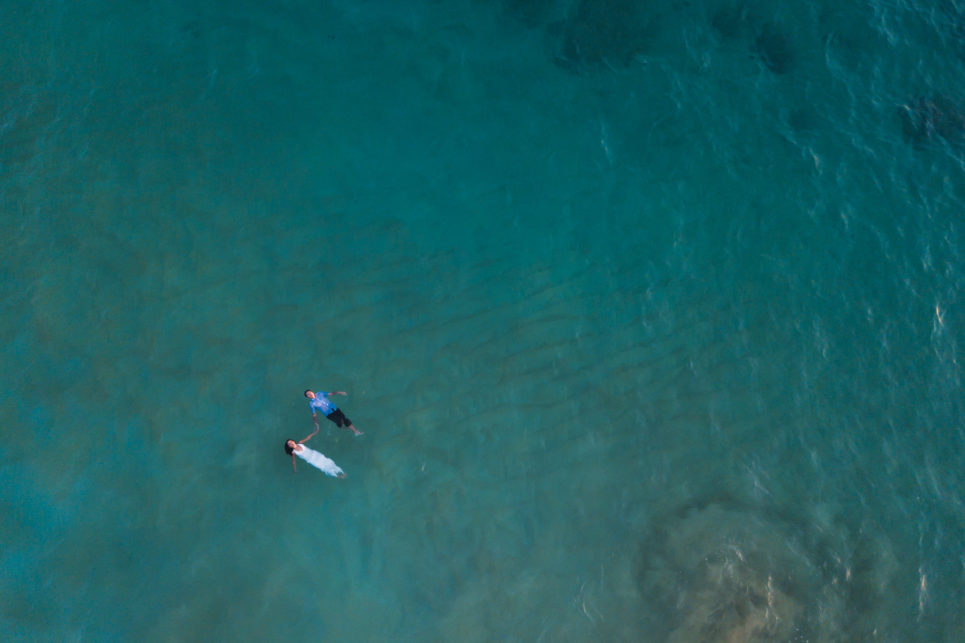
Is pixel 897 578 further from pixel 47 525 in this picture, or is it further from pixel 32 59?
pixel 32 59

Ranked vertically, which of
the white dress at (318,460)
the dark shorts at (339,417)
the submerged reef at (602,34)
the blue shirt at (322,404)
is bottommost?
the white dress at (318,460)

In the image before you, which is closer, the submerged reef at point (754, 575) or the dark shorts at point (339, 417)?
the submerged reef at point (754, 575)

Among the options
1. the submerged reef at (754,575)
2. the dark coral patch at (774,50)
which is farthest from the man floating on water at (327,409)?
the dark coral patch at (774,50)

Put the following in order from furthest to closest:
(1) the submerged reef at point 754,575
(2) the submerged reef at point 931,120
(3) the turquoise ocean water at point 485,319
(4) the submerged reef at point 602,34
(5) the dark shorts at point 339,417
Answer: (4) the submerged reef at point 602,34, (2) the submerged reef at point 931,120, (5) the dark shorts at point 339,417, (3) the turquoise ocean water at point 485,319, (1) the submerged reef at point 754,575

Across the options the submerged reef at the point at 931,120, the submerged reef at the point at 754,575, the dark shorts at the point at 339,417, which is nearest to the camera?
the submerged reef at the point at 754,575

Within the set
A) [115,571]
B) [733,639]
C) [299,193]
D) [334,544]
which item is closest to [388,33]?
[299,193]

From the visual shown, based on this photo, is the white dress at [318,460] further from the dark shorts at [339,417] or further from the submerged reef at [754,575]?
the submerged reef at [754,575]

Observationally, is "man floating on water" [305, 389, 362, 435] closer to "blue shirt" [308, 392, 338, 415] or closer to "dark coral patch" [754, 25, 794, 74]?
"blue shirt" [308, 392, 338, 415]

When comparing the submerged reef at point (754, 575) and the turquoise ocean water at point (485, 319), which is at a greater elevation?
the turquoise ocean water at point (485, 319)

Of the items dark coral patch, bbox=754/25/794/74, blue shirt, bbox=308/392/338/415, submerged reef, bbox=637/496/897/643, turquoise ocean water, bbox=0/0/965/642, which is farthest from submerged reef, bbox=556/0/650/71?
submerged reef, bbox=637/496/897/643
